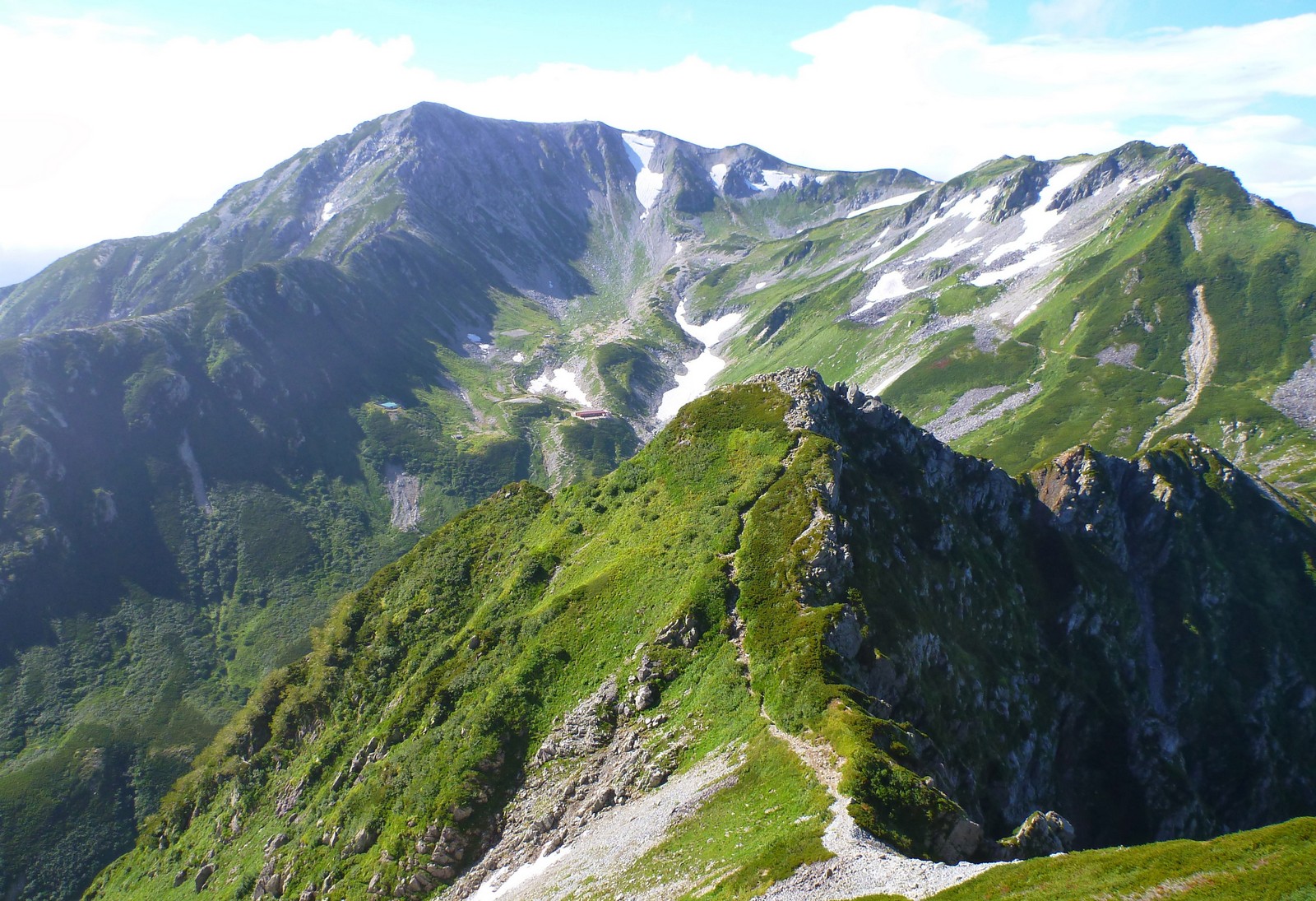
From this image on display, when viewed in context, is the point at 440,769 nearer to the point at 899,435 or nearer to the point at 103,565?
the point at 899,435

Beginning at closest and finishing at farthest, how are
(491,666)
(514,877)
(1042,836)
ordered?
(1042,836) → (514,877) → (491,666)

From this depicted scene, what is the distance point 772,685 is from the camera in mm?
42000

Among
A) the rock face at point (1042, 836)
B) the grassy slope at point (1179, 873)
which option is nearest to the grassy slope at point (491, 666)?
the grassy slope at point (1179, 873)

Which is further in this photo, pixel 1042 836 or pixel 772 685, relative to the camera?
pixel 772 685

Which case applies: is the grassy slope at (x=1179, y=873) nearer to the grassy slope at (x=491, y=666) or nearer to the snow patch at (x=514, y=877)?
the grassy slope at (x=491, y=666)

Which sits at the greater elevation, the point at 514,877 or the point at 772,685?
the point at 772,685

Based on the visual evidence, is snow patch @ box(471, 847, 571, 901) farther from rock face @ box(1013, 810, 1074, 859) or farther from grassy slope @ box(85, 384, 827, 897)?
rock face @ box(1013, 810, 1074, 859)

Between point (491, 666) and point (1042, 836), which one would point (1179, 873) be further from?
point (491, 666)

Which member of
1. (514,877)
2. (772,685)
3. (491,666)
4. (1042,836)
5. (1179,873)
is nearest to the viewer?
(1179,873)

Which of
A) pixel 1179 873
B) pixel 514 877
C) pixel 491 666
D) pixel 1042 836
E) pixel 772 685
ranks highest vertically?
pixel 491 666

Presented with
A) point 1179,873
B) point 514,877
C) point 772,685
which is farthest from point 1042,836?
point 514,877

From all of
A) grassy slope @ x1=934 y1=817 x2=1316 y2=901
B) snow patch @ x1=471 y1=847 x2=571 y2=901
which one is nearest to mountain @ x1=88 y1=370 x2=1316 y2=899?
snow patch @ x1=471 y1=847 x2=571 y2=901

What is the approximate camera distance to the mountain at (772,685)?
3747 cm

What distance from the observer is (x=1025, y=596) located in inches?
2908
